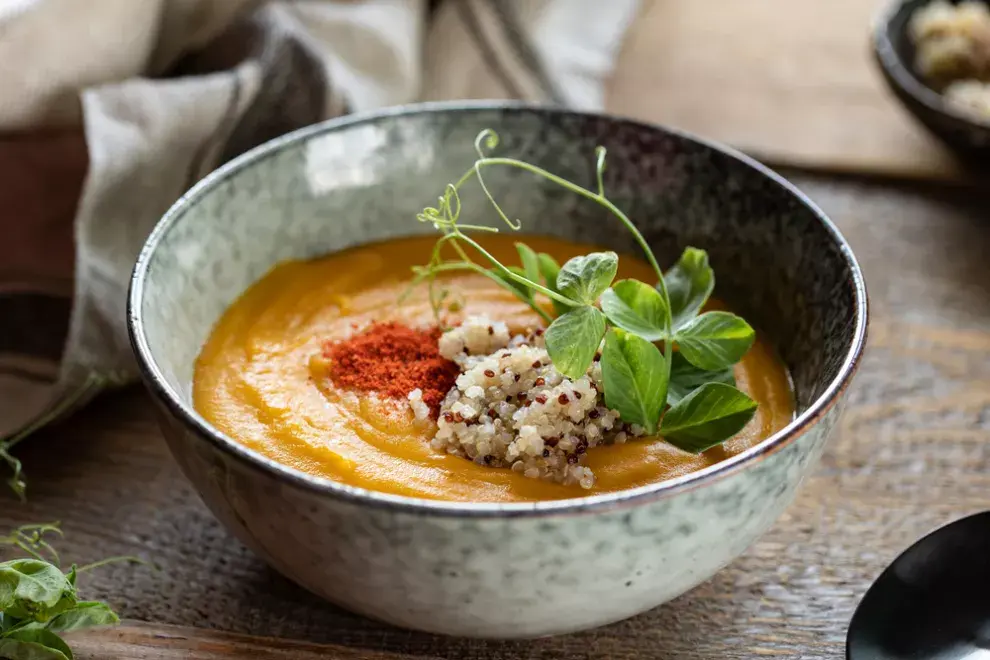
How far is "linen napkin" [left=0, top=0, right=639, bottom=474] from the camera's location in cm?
169

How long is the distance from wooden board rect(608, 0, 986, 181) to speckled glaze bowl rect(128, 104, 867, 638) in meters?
0.67

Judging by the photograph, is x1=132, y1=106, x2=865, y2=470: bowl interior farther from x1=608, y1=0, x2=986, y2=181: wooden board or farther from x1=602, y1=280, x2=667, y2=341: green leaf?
x1=608, y1=0, x2=986, y2=181: wooden board

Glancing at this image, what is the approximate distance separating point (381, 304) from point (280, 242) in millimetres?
194

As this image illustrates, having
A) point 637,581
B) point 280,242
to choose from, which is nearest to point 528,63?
point 280,242

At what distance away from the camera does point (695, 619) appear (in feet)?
4.31

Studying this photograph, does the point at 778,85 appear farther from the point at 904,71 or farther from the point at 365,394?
the point at 365,394

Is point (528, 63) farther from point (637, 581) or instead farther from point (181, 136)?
point (637, 581)

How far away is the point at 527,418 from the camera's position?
4.12 ft

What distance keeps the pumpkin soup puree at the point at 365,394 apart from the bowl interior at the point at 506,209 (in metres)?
0.03

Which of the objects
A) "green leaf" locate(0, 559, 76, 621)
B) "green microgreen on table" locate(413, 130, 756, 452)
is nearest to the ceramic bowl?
"green microgreen on table" locate(413, 130, 756, 452)

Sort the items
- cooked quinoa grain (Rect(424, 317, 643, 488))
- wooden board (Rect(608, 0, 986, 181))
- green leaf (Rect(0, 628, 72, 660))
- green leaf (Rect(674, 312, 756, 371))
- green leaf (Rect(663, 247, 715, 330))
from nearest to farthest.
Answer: green leaf (Rect(0, 628, 72, 660)) → cooked quinoa grain (Rect(424, 317, 643, 488)) → green leaf (Rect(674, 312, 756, 371)) → green leaf (Rect(663, 247, 715, 330)) → wooden board (Rect(608, 0, 986, 181))

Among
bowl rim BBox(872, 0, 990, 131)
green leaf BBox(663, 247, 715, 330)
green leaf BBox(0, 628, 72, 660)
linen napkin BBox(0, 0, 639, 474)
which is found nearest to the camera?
green leaf BBox(0, 628, 72, 660)

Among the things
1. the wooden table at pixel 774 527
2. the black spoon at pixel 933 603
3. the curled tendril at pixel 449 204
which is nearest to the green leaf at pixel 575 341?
the curled tendril at pixel 449 204

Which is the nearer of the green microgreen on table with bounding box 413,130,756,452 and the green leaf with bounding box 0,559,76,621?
the green leaf with bounding box 0,559,76,621
